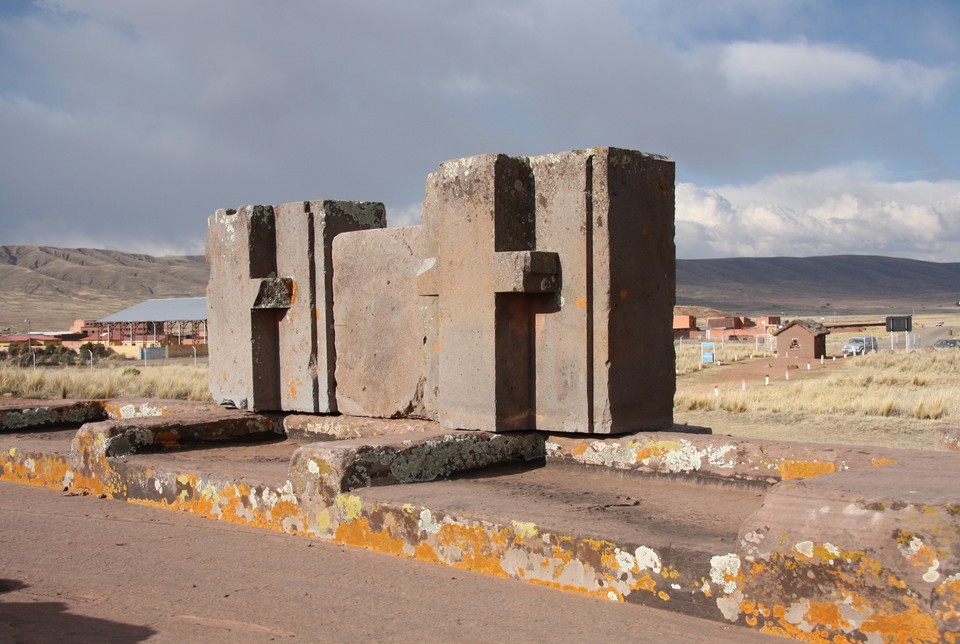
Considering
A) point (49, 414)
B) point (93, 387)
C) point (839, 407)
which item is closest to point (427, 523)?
point (49, 414)

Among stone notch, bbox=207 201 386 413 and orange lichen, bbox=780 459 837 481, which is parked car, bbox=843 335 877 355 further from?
orange lichen, bbox=780 459 837 481

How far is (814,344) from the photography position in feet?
106

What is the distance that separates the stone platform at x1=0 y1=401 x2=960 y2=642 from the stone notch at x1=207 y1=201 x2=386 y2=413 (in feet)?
0.90

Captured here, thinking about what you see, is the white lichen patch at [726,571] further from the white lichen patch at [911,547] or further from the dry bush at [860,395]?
the dry bush at [860,395]

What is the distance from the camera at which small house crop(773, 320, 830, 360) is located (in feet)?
106

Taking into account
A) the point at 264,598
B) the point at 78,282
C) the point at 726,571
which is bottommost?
the point at 264,598

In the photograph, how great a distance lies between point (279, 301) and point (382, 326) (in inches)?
45.0

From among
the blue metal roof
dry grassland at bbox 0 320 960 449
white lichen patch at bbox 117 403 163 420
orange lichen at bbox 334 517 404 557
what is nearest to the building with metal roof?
the blue metal roof

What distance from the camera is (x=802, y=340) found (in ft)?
108

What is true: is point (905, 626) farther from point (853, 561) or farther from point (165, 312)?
point (165, 312)

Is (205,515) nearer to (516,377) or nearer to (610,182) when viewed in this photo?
(516,377)

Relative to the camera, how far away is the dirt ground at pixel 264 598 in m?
3.23

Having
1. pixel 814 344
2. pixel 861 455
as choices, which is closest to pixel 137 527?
pixel 861 455

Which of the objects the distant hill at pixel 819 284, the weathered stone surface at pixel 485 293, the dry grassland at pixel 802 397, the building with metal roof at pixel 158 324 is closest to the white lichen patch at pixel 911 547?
the weathered stone surface at pixel 485 293
